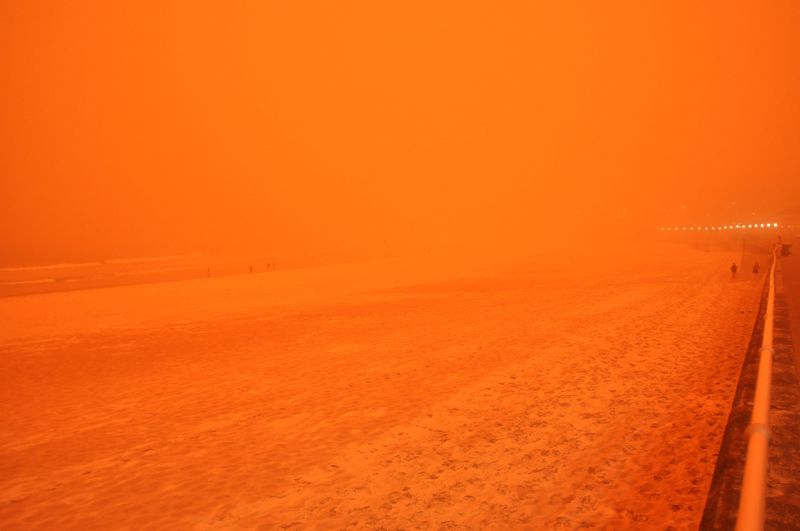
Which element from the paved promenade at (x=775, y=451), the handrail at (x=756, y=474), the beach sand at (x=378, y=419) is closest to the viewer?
the handrail at (x=756, y=474)

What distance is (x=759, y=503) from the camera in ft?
10.1

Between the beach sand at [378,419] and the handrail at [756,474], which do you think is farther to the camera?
the beach sand at [378,419]

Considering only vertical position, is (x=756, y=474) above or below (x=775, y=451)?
above

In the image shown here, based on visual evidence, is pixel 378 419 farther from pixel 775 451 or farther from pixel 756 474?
pixel 756 474

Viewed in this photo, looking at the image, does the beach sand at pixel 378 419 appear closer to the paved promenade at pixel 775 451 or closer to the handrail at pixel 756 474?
the paved promenade at pixel 775 451

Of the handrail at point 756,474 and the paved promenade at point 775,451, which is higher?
the handrail at point 756,474

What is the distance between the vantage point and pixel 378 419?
25.7 ft

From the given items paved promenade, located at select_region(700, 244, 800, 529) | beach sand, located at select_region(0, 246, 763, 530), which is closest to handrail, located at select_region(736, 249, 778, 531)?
paved promenade, located at select_region(700, 244, 800, 529)

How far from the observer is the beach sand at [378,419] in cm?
535

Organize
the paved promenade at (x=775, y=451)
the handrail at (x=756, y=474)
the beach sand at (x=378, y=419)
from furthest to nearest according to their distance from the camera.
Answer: the beach sand at (x=378, y=419) → the paved promenade at (x=775, y=451) → the handrail at (x=756, y=474)

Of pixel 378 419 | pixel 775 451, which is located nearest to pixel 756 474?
pixel 775 451

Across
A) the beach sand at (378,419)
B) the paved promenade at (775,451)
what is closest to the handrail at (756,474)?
the paved promenade at (775,451)

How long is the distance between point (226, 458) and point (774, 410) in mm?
7294

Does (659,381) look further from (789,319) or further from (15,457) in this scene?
(15,457)
